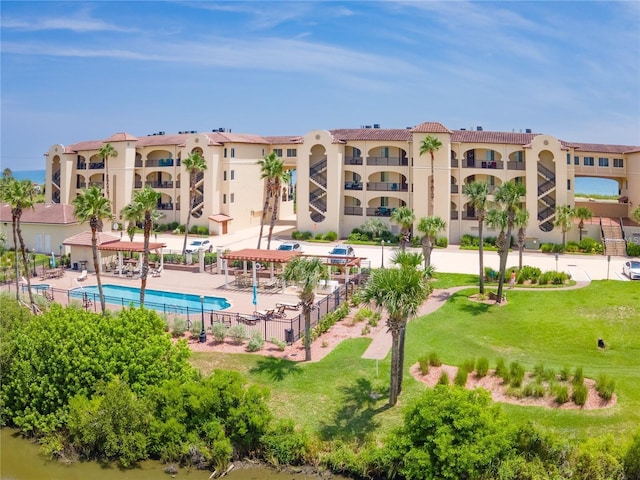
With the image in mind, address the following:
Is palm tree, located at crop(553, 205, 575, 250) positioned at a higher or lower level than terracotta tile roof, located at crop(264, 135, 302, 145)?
lower

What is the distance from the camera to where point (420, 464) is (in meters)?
18.0

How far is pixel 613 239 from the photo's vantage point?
2104 inches

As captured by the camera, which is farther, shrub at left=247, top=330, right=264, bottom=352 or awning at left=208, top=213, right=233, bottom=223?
awning at left=208, top=213, right=233, bottom=223

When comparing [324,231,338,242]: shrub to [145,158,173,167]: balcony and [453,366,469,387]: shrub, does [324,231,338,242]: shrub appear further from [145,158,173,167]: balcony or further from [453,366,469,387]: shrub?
[453,366,469,387]: shrub

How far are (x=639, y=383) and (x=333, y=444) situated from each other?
1259 cm

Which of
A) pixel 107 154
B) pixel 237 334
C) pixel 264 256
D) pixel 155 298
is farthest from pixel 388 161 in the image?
pixel 237 334

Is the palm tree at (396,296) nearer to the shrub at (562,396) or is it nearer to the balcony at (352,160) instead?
the shrub at (562,396)

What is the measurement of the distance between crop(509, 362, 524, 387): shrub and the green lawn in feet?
4.43

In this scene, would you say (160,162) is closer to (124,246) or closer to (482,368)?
(124,246)

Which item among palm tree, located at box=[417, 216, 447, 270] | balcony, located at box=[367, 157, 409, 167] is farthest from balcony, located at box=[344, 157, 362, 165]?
palm tree, located at box=[417, 216, 447, 270]

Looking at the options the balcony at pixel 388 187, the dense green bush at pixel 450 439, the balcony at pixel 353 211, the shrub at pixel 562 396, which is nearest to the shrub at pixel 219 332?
the dense green bush at pixel 450 439

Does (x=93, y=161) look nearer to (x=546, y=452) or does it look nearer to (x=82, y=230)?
(x=82, y=230)

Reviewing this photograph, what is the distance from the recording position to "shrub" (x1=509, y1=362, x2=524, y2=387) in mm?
23844

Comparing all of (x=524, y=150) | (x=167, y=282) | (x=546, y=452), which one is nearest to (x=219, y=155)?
(x=167, y=282)
